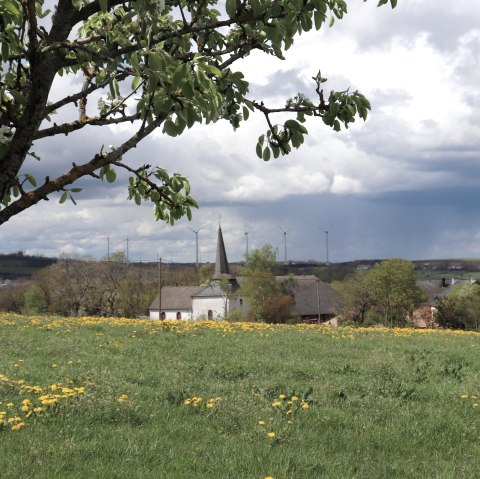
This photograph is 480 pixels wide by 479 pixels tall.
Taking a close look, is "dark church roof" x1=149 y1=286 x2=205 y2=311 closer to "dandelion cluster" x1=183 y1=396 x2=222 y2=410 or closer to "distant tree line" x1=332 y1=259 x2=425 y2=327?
"distant tree line" x1=332 y1=259 x2=425 y2=327

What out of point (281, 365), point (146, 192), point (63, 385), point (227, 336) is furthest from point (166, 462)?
point (227, 336)

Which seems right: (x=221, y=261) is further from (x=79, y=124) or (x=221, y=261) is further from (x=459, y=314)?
(x=79, y=124)

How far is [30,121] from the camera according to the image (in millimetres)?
4223

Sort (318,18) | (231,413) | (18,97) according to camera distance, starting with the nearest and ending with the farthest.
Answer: (318,18)
(18,97)
(231,413)

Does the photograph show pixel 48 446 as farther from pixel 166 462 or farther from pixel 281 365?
pixel 281 365

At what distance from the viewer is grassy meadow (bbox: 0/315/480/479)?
7754 millimetres

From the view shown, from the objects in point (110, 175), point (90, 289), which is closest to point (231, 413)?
point (110, 175)

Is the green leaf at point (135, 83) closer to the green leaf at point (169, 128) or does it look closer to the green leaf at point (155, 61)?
the green leaf at point (169, 128)

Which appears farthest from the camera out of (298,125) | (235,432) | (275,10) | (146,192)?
(235,432)

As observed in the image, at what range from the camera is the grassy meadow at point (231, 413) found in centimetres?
775

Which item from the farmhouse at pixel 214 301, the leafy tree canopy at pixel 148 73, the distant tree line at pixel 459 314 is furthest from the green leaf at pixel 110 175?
the farmhouse at pixel 214 301

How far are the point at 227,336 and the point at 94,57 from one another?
18.0 meters

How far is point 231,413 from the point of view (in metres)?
9.99

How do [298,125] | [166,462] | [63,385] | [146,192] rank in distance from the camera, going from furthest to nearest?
[63,385] < [166,462] < [146,192] < [298,125]
